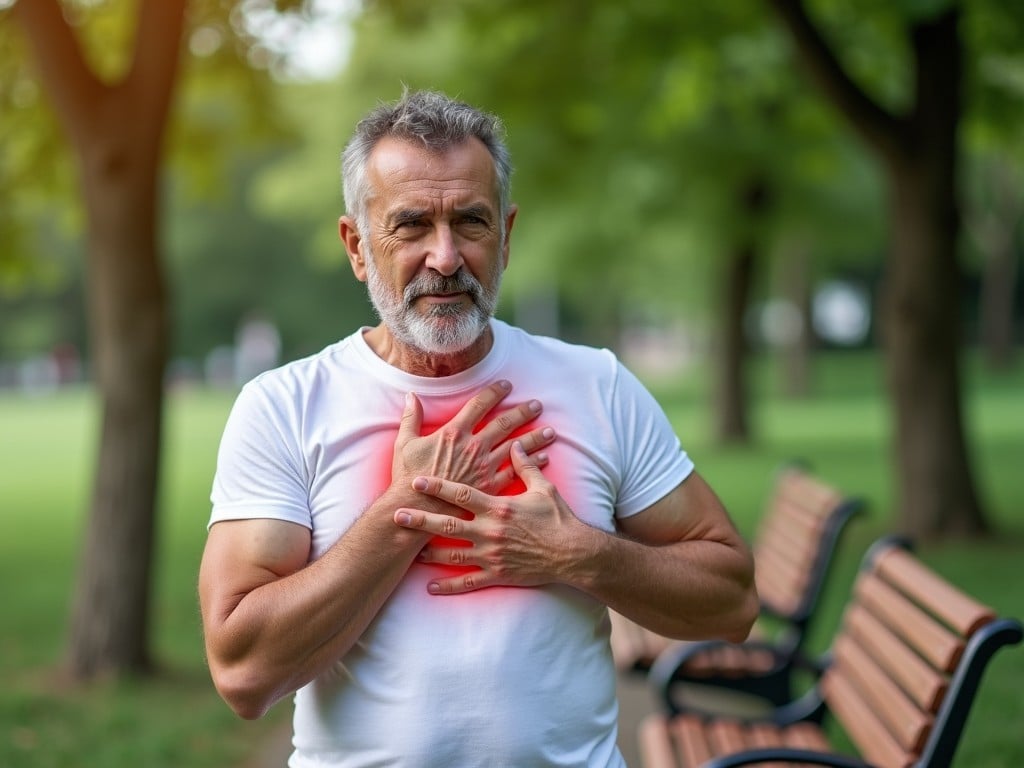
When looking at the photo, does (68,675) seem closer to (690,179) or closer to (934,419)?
(934,419)

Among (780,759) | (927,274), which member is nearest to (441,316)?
(780,759)

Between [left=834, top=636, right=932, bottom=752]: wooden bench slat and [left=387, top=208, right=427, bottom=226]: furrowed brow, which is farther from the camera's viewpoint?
[left=834, top=636, right=932, bottom=752]: wooden bench slat

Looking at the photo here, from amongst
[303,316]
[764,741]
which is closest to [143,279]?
[764,741]

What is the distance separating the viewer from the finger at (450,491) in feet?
8.46

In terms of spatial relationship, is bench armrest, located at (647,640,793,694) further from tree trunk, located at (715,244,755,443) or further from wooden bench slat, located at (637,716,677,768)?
tree trunk, located at (715,244,755,443)

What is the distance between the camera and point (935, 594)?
377 centimetres

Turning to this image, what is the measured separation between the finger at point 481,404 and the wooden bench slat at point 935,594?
1.40m

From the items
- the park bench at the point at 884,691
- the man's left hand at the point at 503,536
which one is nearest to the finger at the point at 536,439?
the man's left hand at the point at 503,536

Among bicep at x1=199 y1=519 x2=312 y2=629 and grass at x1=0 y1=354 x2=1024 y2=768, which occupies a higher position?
bicep at x1=199 y1=519 x2=312 y2=629

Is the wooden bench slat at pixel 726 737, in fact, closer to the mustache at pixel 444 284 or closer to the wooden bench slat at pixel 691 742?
the wooden bench slat at pixel 691 742

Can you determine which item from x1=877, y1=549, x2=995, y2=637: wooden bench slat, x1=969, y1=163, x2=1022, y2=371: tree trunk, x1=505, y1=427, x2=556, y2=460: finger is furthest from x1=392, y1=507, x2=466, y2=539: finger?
x1=969, y1=163, x2=1022, y2=371: tree trunk

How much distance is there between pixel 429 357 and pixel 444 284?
19 centimetres

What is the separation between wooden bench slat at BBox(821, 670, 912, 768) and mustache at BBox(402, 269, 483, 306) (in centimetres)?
182

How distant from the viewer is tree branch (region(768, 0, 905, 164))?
420 inches
